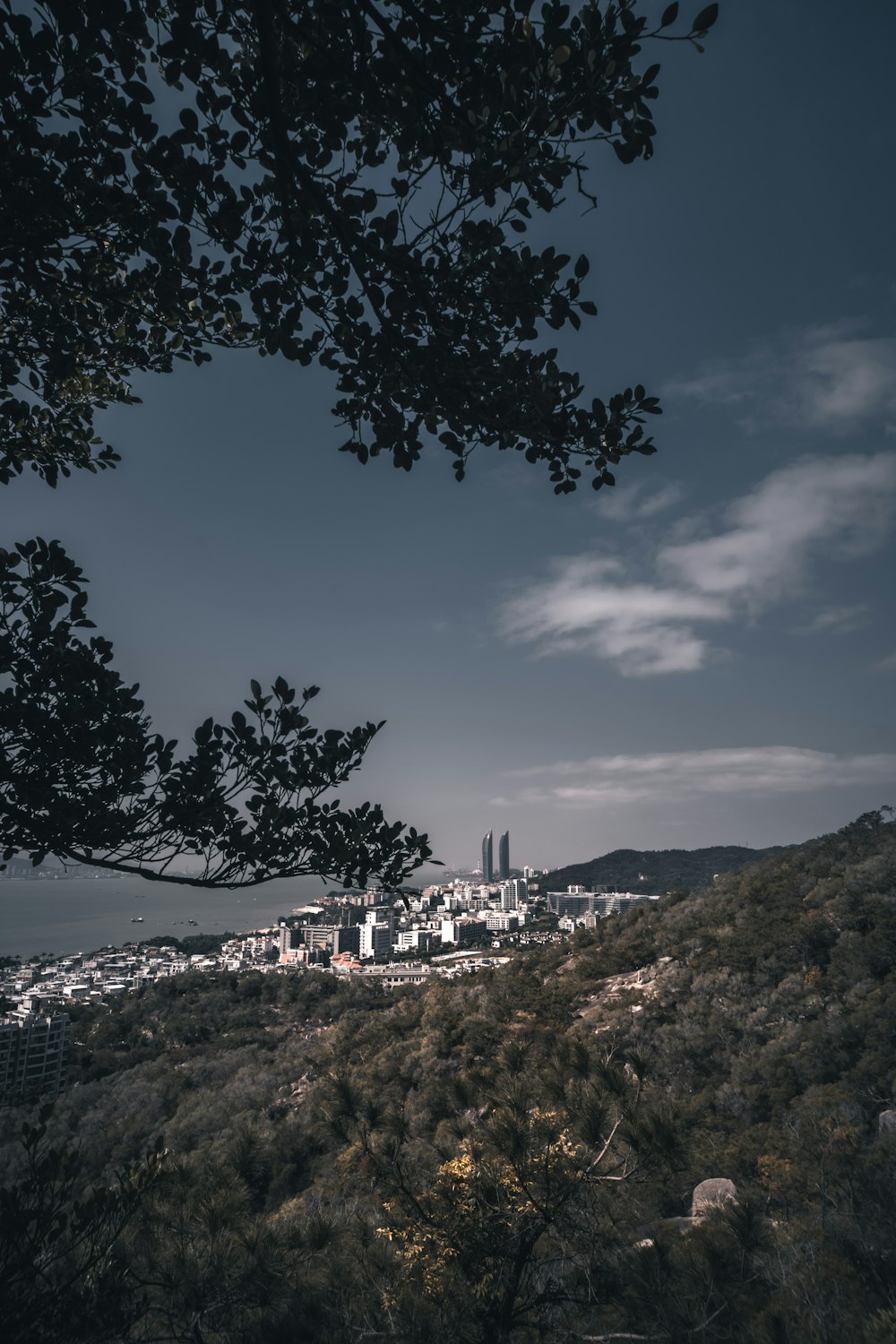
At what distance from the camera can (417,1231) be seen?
11.9 ft

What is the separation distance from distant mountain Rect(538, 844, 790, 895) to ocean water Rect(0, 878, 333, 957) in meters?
42.0

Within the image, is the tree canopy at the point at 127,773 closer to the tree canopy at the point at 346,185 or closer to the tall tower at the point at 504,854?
the tree canopy at the point at 346,185

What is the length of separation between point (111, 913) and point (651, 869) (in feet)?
257

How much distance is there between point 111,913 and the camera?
8131cm

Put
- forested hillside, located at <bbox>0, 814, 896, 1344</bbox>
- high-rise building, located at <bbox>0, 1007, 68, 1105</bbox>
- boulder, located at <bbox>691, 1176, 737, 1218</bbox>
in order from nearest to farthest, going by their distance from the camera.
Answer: forested hillside, located at <bbox>0, 814, 896, 1344</bbox>, boulder, located at <bbox>691, 1176, 737, 1218</bbox>, high-rise building, located at <bbox>0, 1007, 68, 1105</bbox>

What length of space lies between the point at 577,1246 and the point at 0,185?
19.0ft

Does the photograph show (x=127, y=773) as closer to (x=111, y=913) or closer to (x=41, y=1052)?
(x=41, y=1052)

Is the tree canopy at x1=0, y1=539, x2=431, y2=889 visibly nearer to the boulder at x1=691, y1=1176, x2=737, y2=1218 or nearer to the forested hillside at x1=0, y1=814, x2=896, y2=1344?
the forested hillside at x1=0, y1=814, x2=896, y2=1344

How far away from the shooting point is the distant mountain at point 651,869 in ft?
255

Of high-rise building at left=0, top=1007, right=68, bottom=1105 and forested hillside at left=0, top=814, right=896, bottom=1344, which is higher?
forested hillside at left=0, top=814, right=896, bottom=1344

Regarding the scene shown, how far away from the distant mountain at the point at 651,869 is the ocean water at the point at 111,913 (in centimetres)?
4197

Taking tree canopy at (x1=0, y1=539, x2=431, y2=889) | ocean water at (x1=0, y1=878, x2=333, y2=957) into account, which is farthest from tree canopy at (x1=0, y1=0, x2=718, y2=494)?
ocean water at (x1=0, y1=878, x2=333, y2=957)

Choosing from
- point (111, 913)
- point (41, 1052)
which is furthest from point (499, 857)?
point (41, 1052)

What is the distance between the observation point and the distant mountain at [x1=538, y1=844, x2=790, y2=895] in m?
77.9
